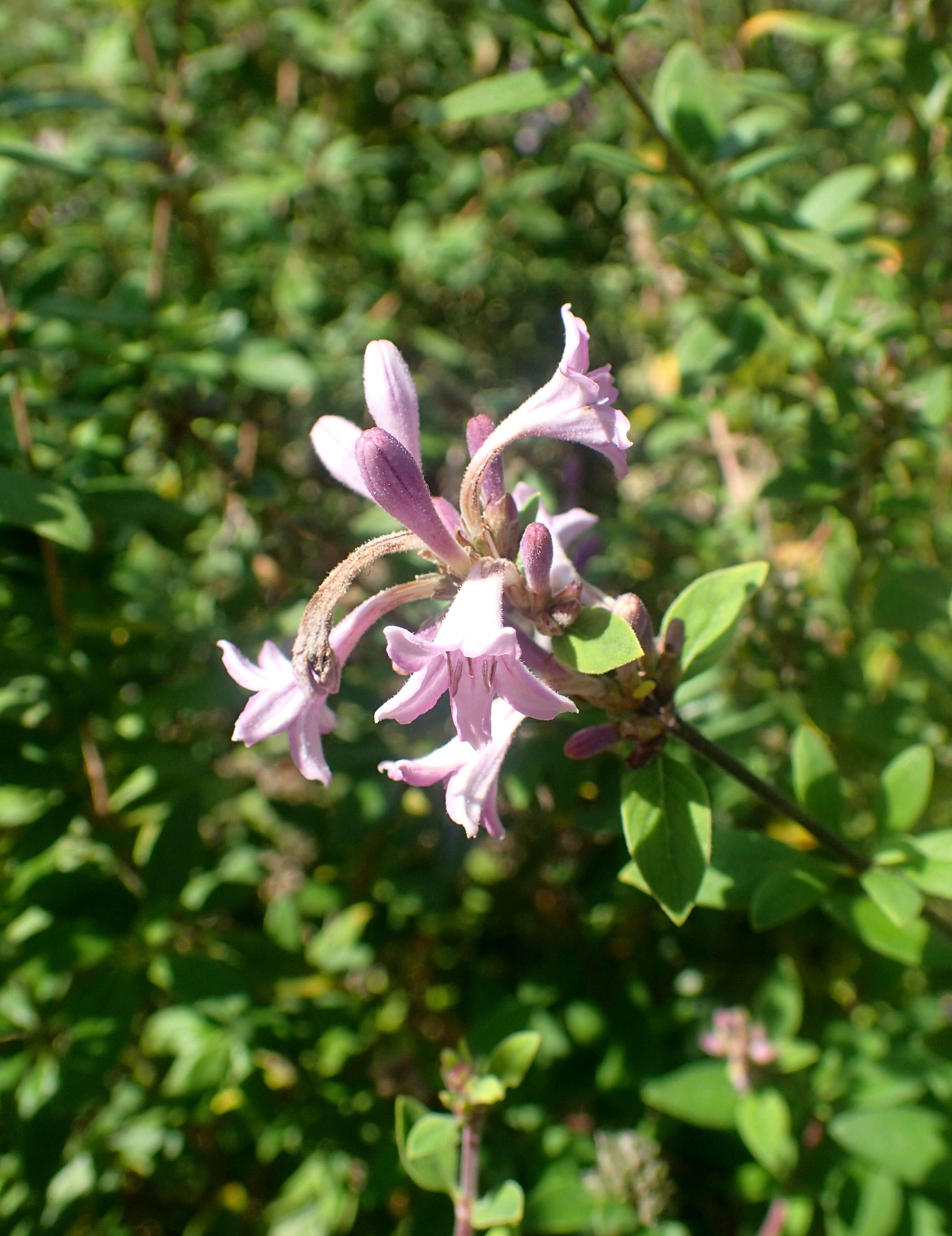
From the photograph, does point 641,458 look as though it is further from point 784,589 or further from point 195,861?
point 195,861

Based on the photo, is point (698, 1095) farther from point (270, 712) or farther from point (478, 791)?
point (270, 712)

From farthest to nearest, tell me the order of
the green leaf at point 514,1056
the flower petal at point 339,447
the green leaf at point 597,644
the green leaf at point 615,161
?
the green leaf at point 615,161, the green leaf at point 514,1056, the flower petal at point 339,447, the green leaf at point 597,644

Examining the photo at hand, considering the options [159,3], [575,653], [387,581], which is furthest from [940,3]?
[159,3]

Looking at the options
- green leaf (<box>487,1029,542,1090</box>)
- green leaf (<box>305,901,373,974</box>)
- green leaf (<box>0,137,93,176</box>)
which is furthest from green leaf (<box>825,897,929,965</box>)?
green leaf (<box>0,137,93,176</box>)

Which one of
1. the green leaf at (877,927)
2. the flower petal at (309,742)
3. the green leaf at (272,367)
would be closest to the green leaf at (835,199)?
the green leaf at (272,367)

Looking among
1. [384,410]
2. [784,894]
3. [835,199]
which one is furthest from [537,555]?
[835,199]

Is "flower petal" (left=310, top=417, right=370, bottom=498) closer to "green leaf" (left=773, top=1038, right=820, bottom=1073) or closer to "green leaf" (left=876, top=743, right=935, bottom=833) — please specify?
"green leaf" (left=876, top=743, right=935, bottom=833)

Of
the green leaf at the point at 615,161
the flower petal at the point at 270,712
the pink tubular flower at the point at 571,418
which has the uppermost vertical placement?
the green leaf at the point at 615,161

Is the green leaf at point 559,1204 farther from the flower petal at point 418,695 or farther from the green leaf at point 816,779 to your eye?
the flower petal at point 418,695
